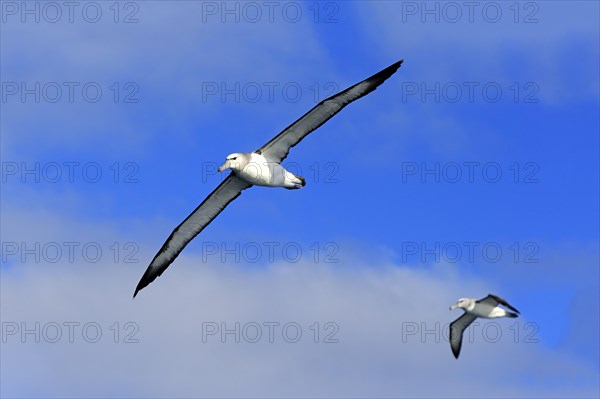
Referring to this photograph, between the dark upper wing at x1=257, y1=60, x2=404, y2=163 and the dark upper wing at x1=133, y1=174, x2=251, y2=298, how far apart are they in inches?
89.9

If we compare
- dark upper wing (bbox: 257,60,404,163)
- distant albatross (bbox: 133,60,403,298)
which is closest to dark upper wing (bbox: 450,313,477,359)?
distant albatross (bbox: 133,60,403,298)

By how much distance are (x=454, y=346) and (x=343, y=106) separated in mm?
13777

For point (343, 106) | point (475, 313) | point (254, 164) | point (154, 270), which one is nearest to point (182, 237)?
point (154, 270)

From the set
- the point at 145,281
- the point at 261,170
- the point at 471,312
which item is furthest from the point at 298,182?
the point at 471,312

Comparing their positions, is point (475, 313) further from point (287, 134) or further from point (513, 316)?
point (287, 134)

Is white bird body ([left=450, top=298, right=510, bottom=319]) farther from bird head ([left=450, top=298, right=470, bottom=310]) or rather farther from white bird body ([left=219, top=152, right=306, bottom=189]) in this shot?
white bird body ([left=219, top=152, right=306, bottom=189])

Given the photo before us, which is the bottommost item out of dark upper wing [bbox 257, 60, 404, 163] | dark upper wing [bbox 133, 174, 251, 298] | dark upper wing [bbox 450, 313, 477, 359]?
dark upper wing [bbox 450, 313, 477, 359]

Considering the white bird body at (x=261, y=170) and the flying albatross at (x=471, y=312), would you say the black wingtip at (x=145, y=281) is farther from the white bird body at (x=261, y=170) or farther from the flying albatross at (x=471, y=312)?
the flying albatross at (x=471, y=312)

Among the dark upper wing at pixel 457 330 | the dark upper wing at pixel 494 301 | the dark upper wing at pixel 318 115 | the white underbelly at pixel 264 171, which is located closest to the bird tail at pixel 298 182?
the white underbelly at pixel 264 171

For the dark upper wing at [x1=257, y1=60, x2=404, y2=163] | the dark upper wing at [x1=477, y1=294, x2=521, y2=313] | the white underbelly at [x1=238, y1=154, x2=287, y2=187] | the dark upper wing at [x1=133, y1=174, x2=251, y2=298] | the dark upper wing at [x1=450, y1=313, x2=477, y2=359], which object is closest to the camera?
the dark upper wing at [x1=257, y1=60, x2=404, y2=163]

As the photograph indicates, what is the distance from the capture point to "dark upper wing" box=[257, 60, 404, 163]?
2986 cm

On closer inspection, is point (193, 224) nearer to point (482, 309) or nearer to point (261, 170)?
point (261, 170)

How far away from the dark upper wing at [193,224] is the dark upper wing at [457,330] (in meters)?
11.6

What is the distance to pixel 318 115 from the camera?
30.3 meters
